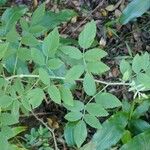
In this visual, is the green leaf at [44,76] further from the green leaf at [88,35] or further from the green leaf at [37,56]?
the green leaf at [88,35]

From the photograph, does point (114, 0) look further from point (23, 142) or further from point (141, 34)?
point (23, 142)

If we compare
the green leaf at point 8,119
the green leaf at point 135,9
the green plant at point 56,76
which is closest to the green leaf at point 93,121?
the green plant at point 56,76

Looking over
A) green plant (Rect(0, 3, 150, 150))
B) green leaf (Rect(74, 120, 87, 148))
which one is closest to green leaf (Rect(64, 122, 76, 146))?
green plant (Rect(0, 3, 150, 150))

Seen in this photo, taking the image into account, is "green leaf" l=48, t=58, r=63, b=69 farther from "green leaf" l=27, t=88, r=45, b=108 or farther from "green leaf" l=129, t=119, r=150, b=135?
"green leaf" l=129, t=119, r=150, b=135

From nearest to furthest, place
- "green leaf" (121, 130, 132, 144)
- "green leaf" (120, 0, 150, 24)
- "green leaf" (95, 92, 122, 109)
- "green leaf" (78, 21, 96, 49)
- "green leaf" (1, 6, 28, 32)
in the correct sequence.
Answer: "green leaf" (78, 21, 96, 49)
"green leaf" (95, 92, 122, 109)
"green leaf" (1, 6, 28, 32)
"green leaf" (121, 130, 132, 144)
"green leaf" (120, 0, 150, 24)

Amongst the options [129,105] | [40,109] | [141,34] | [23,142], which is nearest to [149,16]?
[141,34]

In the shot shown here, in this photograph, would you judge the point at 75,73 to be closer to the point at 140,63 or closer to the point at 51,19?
the point at 140,63
